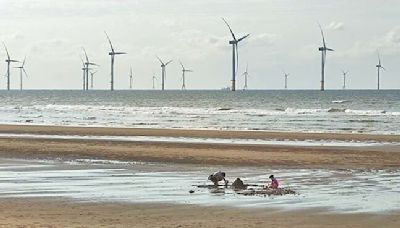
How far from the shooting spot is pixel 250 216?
15.8m

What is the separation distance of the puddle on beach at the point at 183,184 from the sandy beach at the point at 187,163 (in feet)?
3.46

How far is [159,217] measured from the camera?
15719 mm

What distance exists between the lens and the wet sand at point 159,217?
1490 centimetres

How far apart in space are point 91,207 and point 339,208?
18.2 feet

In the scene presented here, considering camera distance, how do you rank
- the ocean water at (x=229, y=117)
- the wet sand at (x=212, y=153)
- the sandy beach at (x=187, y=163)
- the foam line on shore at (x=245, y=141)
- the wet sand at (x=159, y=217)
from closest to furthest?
1. the wet sand at (x=159, y=217)
2. the sandy beach at (x=187, y=163)
3. the wet sand at (x=212, y=153)
4. the foam line on shore at (x=245, y=141)
5. the ocean water at (x=229, y=117)

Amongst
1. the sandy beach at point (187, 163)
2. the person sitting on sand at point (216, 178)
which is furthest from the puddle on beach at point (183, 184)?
the sandy beach at point (187, 163)

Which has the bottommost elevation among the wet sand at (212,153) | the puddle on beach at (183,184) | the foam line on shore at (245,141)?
the puddle on beach at (183,184)

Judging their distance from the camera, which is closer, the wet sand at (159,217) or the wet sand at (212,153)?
the wet sand at (159,217)

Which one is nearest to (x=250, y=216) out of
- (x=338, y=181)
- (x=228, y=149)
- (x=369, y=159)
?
(x=338, y=181)

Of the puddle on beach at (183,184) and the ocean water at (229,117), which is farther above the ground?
the ocean water at (229,117)

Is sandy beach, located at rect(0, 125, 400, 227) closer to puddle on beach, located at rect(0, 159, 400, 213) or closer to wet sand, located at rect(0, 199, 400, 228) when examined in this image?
wet sand, located at rect(0, 199, 400, 228)

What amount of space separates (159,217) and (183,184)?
5.93 m

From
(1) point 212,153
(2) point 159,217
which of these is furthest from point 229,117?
(2) point 159,217

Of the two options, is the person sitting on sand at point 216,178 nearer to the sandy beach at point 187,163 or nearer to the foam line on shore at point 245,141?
the sandy beach at point 187,163
